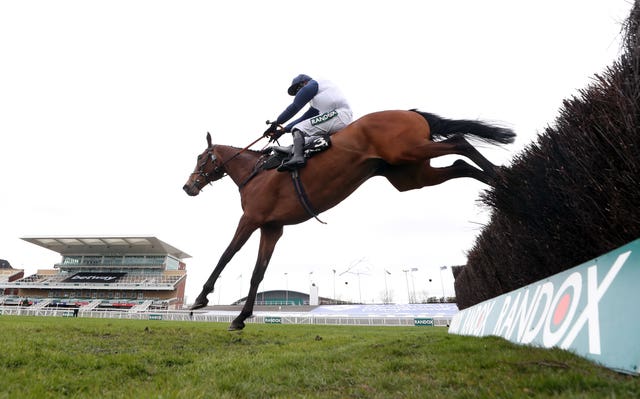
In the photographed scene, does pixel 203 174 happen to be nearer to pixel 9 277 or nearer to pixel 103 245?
pixel 103 245

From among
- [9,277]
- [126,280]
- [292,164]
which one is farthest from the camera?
[9,277]

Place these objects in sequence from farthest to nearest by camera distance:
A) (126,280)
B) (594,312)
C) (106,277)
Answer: (106,277) < (126,280) < (594,312)

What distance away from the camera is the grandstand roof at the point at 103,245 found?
2388 inches

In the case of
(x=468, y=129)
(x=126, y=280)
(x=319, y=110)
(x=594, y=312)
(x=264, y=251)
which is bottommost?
(x=594, y=312)

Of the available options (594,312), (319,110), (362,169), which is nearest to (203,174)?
(319,110)

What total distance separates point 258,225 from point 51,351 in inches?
101

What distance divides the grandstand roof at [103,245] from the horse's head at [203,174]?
196ft

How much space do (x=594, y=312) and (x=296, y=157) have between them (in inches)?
135

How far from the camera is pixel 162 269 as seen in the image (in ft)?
215

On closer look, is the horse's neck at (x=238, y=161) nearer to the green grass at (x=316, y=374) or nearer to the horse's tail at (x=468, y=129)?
the horse's tail at (x=468, y=129)

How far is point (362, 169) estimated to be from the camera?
15.1 ft

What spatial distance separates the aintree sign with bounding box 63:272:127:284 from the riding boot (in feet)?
215

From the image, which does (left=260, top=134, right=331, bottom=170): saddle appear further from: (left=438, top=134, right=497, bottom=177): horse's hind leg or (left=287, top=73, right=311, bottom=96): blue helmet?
(left=438, top=134, right=497, bottom=177): horse's hind leg

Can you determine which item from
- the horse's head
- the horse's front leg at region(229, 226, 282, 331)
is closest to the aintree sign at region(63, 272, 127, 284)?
the horse's head
